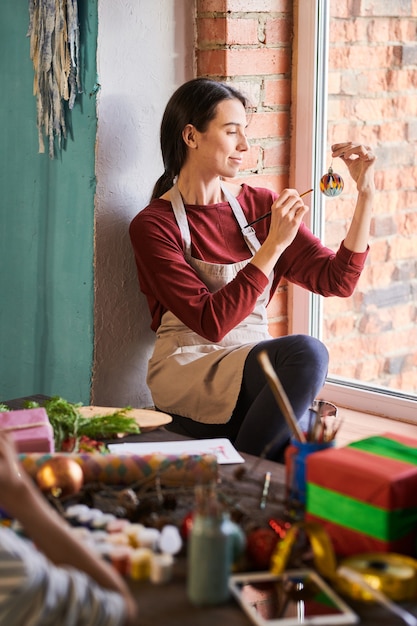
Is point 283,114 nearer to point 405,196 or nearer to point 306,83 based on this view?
point 306,83

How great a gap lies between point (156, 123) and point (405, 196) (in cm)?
75

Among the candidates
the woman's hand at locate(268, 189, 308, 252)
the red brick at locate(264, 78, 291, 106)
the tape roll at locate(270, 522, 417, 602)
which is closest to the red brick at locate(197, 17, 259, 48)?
the red brick at locate(264, 78, 291, 106)

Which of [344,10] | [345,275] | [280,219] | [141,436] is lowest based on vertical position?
[141,436]

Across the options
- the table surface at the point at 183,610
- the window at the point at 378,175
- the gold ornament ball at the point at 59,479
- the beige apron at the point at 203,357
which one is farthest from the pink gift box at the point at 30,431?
the window at the point at 378,175

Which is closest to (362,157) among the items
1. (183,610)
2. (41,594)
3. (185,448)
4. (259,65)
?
(259,65)

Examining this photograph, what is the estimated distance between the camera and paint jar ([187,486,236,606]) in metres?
1.09

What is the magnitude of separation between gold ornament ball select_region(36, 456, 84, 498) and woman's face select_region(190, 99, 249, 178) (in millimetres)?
1303

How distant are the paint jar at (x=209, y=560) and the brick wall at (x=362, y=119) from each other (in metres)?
1.70

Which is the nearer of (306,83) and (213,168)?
(213,168)

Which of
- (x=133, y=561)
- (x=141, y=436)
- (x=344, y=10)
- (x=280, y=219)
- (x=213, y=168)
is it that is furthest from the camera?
(x=344, y=10)

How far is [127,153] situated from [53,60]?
0.33m

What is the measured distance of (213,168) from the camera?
254 cm

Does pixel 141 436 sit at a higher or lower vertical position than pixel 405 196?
lower

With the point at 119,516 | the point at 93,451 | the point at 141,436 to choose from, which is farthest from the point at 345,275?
the point at 119,516
